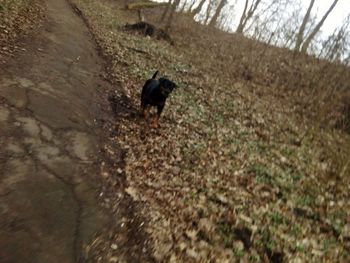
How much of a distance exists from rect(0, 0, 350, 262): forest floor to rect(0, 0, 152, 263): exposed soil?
22mm

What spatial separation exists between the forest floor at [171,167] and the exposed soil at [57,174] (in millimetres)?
22

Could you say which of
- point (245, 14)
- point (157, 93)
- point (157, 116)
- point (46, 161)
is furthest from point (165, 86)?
point (245, 14)

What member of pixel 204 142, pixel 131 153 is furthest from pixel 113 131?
pixel 204 142

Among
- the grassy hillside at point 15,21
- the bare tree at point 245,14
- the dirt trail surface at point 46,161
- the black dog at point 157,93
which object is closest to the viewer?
the dirt trail surface at point 46,161

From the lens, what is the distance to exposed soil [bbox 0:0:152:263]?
388cm

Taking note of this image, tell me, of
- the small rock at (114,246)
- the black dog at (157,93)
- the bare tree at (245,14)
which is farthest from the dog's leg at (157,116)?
the bare tree at (245,14)

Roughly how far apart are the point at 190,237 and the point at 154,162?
6.23 ft

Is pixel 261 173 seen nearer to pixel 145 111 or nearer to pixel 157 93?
pixel 157 93

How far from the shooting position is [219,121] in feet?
29.4

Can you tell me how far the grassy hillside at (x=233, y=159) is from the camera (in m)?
4.85

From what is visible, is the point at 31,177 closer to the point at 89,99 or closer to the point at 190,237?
the point at 190,237

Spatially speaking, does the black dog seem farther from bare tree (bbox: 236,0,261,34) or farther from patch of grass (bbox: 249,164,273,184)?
bare tree (bbox: 236,0,261,34)

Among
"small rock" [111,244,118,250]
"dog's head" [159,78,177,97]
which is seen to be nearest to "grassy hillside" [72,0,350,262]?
"small rock" [111,244,118,250]

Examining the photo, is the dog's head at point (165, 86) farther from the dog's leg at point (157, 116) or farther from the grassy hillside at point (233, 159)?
the grassy hillside at point (233, 159)
